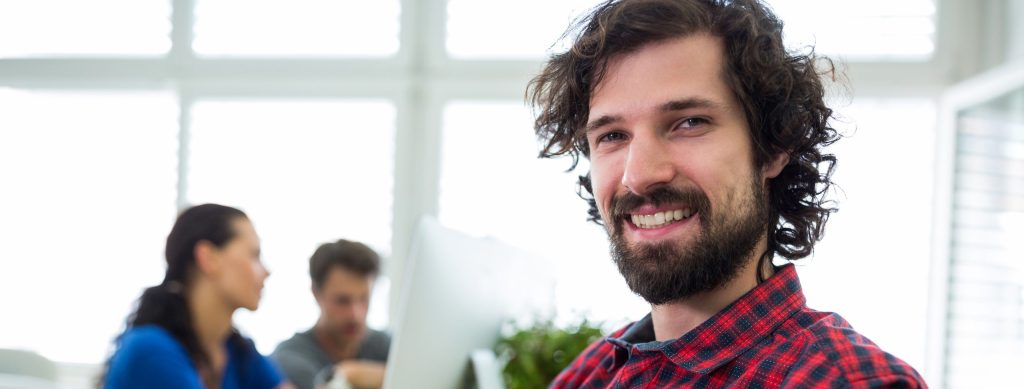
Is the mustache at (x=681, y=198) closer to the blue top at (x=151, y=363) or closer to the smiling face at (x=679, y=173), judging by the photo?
the smiling face at (x=679, y=173)

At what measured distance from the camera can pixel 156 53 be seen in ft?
13.5

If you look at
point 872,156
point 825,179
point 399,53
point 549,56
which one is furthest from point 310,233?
point 825,179

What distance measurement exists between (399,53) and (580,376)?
112 inches

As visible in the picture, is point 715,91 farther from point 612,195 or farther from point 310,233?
point 310,233

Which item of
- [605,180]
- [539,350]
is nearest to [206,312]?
[539,350]

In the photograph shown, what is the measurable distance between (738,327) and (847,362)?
0.18 meters

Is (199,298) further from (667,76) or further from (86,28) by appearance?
(86,28)

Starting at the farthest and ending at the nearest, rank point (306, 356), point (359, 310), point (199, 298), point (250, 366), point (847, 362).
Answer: point (359, 310) < point (306, 356) < point (250, 366) < point (199, 298) < point (847, 362)

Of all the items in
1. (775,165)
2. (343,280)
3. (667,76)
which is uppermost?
(667,76)

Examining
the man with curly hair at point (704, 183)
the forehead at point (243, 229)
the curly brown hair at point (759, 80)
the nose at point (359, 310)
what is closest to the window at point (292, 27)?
the nose at point (359, 310)

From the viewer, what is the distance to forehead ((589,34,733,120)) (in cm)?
115

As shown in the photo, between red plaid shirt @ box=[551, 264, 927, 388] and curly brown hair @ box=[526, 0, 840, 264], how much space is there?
0.35 feet

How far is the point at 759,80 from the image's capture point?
121cm

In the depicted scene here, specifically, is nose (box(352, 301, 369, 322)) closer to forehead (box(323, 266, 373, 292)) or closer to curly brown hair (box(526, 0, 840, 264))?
forehead (box(323, 266, 373, 292))
